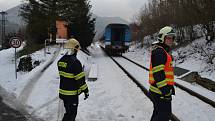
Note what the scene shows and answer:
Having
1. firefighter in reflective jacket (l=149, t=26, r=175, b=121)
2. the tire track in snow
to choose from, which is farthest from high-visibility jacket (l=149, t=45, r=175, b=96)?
the tire track in snow

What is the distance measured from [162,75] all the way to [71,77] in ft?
6.09

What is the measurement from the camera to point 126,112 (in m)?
9.17

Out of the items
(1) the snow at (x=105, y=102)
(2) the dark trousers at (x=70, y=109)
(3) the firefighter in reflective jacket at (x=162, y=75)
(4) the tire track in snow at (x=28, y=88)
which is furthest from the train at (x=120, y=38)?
(3) the firefighter in reflective jacket at (x=162, y=75)

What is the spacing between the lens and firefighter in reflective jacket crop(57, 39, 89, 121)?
660cm

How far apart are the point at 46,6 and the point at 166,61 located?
32789 millimetres

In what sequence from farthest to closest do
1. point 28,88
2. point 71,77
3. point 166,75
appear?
1. point 28,88
2. point 71,77
3. point 166,75

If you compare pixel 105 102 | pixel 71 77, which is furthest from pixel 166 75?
pixel 105 102

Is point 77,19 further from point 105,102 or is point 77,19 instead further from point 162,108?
point 162,108

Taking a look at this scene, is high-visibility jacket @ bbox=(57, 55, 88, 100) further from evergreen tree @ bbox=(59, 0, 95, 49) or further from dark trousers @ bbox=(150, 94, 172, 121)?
evergreen tree @ bbox=(59, 0, 95, 49)

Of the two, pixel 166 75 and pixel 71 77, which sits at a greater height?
pixel 166 75

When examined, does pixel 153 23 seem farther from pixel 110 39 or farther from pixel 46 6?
pixel 46 6

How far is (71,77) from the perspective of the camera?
6.62m

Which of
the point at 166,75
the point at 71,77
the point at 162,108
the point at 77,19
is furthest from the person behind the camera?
the point at 77,19

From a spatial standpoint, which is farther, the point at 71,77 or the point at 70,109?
the point at 70,109
